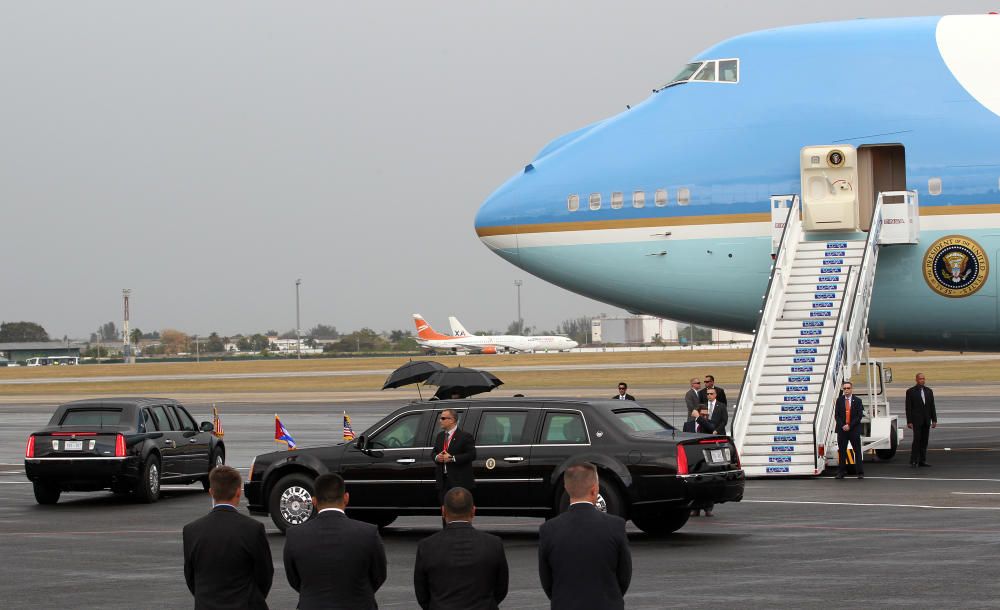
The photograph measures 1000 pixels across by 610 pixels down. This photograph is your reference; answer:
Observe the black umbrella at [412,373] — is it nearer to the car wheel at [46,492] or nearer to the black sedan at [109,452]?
the black sedan at [109,452]

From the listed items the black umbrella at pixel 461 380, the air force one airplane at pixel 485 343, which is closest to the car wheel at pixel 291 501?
the black umbrella at pixel 461 380

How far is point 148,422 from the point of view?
80.2 ft

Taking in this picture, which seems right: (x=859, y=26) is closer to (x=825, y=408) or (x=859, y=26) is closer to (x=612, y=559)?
(x=825, y=408)

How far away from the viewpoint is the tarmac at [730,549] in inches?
513

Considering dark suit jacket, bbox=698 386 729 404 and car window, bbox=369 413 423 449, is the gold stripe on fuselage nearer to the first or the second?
dark suit jacket, bbox=698 386 729 404

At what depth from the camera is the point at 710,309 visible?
1113 inches

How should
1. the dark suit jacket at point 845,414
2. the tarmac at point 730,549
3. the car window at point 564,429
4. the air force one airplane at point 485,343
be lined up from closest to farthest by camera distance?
1. the tarmac at point 730,549
2. the car window at point 564,429
3. the dark suit jacket at point 845,414
4. the air force one airplane at point 485,343

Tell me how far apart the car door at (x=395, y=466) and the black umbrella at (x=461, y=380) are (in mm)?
8521

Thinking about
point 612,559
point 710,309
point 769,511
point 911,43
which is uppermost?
point 911,43

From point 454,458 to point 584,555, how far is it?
949cm

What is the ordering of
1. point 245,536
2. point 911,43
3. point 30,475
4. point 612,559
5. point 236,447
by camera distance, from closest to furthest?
point 612,559 < point 245,536 < point 30,475 < point 911,43 < point 236,447

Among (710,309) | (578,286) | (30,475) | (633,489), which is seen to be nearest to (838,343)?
(710,309)

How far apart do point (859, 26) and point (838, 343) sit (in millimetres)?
6939

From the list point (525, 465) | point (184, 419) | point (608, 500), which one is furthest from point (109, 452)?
point (608, 500)
